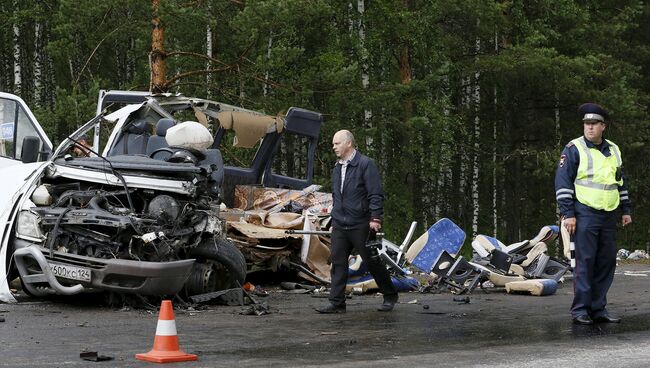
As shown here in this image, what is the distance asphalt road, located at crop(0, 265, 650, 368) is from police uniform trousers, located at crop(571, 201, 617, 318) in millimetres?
311

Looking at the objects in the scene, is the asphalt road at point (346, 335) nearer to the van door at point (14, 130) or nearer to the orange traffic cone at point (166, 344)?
the orange traffic cone at point (166, 344)

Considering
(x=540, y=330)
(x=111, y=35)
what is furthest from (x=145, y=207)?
(x=111, y=35)

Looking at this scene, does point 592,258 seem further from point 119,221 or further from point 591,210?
point 119,221

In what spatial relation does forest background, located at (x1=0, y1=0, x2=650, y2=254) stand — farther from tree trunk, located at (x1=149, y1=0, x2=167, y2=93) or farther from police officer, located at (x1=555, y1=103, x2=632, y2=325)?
police officer, located at (x1=555, y1=103, x2=632, y2=325)

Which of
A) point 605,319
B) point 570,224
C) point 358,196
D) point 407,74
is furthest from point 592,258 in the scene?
point 407,74

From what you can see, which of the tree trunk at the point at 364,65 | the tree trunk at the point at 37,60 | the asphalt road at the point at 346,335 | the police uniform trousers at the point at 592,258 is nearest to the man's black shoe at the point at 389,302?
the asphalt road at the point at 346,335

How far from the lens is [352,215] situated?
11.6 m

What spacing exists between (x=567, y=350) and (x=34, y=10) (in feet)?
89.0

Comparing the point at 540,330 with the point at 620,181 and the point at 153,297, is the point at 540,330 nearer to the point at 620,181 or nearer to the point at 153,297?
the point at 620,181

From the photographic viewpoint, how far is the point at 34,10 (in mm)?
32656

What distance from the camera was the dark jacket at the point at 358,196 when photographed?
37.8 feet

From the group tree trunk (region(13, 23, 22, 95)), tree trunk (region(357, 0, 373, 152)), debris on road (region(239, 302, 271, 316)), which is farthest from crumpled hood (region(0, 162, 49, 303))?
tree trunk (region(13, 23, 22, 95))

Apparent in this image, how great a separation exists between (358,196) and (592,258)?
2.47 m

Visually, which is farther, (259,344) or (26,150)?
(26,150)
